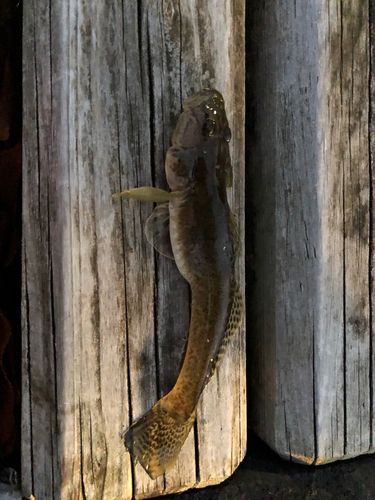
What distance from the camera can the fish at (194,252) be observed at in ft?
7.24

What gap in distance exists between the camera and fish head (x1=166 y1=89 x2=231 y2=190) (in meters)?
2.23

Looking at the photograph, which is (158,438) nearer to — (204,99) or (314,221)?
(314,221)

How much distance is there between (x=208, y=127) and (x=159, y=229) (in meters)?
0.71

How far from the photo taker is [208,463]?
8.23 feet

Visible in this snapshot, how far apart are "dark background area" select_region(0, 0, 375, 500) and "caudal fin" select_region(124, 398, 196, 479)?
465mm

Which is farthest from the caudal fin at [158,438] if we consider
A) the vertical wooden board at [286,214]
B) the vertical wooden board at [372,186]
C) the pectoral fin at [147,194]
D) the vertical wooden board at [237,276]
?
the vertical wooden board at [372,186]

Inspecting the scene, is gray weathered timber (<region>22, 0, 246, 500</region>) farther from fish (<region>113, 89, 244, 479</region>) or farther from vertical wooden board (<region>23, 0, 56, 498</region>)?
fish (<region>113, 89, 244, 479</region>)

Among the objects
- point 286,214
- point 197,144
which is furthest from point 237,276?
point 197,144

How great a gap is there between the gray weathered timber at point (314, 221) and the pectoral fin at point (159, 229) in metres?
0.82

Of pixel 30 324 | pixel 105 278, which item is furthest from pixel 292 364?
pixel 30 324

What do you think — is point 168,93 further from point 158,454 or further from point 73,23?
point 158,454

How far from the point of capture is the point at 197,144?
226 centimetres

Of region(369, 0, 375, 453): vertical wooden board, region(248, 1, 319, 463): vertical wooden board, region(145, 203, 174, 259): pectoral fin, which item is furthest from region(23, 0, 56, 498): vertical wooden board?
region(369, 0, 375, 453): vertical wooden board

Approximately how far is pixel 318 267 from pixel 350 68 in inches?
54.7
